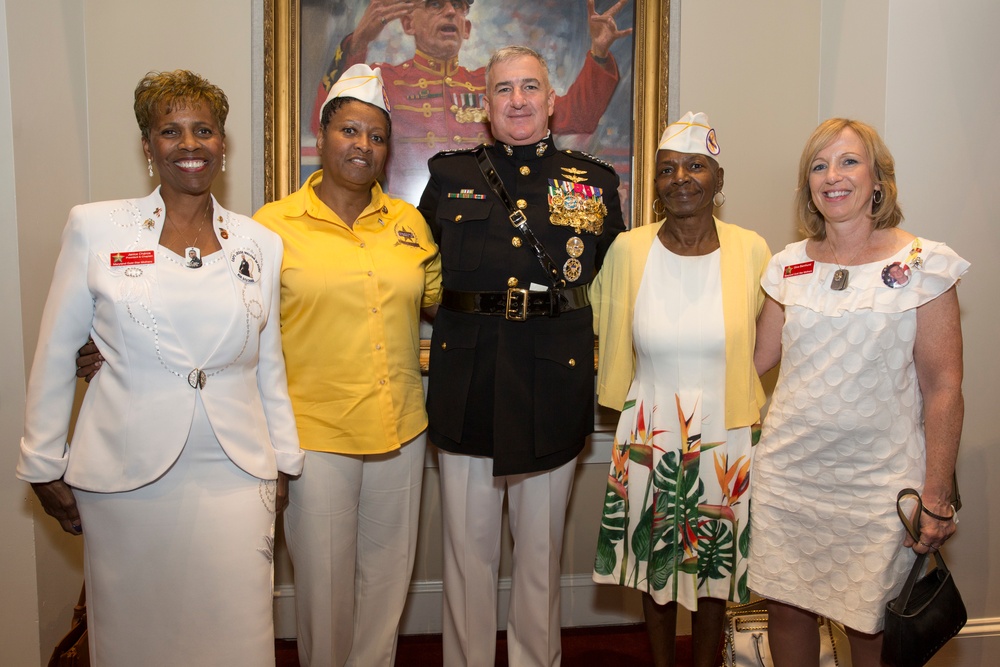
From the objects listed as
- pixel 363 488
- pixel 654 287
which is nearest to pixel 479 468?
pixel 363 488

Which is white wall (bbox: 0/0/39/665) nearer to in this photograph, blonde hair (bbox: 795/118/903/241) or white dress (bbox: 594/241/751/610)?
white dress (bbox: 594/241/751/610)

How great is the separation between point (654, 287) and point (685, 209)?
11.2 inches

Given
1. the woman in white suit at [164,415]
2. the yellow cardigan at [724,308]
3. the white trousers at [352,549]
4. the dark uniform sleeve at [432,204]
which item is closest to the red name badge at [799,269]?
the yellow cardigan at [724,308]

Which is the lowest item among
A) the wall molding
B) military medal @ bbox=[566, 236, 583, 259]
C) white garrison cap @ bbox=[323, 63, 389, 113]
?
the wall molding

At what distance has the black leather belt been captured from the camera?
2.38 metres

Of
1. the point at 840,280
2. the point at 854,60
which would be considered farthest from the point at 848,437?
the point at 854,60

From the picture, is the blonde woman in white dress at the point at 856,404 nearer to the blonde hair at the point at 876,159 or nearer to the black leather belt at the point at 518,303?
the blonde hair at the point at 876,159

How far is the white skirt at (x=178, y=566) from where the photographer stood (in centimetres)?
186

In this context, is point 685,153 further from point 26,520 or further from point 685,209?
point 26,520

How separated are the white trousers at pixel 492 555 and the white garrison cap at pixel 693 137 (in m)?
1.17

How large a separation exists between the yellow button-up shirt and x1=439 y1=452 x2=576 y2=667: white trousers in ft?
1.10

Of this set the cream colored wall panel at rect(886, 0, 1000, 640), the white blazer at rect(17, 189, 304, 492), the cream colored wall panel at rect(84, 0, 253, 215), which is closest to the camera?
the white blazer at rect(17, 189, 304, 492)

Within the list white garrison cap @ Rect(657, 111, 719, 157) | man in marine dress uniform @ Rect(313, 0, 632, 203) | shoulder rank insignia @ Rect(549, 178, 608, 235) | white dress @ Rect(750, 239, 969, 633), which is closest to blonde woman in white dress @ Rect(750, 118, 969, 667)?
white dress @ Rect(750, 239, 969, 633)

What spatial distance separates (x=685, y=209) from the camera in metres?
2.43
